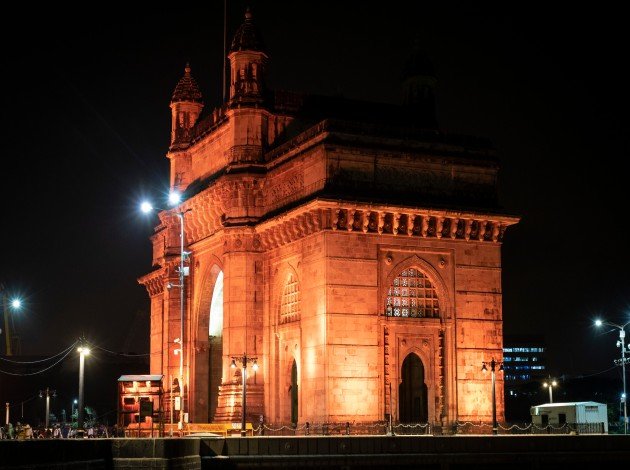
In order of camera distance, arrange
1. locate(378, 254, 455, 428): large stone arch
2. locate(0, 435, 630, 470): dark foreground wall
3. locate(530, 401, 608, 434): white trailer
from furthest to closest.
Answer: locate(530, 401, 608, 434): white trailer → locate(378, 254, 455, 428): large stone arch → locate(0, 435, 630, 470): dark foreground wall

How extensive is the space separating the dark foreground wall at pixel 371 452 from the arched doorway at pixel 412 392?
13.1 m

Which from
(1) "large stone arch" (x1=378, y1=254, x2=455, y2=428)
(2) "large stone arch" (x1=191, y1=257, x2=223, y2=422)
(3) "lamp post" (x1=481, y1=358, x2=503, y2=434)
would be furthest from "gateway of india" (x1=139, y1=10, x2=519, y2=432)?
(2) "large stone arch" (x1=191, y1=257, x2=223, y2=422)

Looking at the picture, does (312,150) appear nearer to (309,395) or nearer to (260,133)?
(260,133)

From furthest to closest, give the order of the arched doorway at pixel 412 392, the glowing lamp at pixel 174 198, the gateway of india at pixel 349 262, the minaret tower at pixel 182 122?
the minaret tower at pixel 182 122 → the glowing lamp at pixel 174 198 → the arched doorway at pixel 412 392 → the gateway of india at pixel 349 262

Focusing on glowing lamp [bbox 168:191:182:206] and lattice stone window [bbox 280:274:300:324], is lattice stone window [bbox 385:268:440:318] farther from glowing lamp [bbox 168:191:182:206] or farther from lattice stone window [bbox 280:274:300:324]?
glowing lamp [bbox 168:191:182:206]

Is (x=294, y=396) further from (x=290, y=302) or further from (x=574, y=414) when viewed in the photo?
(x=574, y=414)

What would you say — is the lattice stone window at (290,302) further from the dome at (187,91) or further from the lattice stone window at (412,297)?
the dome at (187,91)

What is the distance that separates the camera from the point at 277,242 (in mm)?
57875

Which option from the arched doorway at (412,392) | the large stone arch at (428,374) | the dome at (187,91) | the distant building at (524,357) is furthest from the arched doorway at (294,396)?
the distant building at (524,357)

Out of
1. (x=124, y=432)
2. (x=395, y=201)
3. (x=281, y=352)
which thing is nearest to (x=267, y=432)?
(x=281, y=352)

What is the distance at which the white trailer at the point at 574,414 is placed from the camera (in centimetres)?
6083

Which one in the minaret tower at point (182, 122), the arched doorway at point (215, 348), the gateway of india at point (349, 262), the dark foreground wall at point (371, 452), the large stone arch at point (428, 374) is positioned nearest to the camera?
the dark foreground wall at point (371, 452)

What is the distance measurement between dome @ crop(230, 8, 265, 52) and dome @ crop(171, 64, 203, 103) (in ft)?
36.4

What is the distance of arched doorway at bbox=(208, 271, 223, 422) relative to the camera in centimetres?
6662
